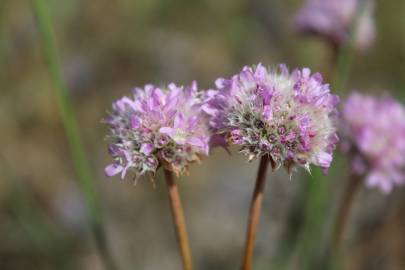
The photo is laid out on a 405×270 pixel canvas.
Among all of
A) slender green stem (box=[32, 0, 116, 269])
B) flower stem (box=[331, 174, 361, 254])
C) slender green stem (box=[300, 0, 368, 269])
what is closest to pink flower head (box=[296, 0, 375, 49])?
slender green stem (box=[300, 0, 368, 269])

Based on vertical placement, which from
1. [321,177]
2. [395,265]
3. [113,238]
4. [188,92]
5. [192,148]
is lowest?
[395,265]

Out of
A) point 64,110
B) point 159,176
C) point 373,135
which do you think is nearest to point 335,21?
point 373,135

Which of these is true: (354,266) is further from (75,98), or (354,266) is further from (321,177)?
(75,98)

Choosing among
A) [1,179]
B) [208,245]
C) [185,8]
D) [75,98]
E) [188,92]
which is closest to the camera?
[188,92]

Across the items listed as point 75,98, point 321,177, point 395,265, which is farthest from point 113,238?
point 321,177

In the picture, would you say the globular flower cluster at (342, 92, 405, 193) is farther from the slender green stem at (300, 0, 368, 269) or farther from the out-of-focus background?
the out-of-focus background

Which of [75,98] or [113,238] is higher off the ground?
[75,98]
